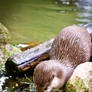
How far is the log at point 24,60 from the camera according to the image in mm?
4359

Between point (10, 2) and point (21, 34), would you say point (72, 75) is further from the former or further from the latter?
point (10, 2)

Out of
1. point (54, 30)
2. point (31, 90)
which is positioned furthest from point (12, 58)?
point (54, 30)

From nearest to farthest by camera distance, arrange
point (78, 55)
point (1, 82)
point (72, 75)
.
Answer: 1. point (72, 75)
2. point (78, 55)
3. point (1, 82)

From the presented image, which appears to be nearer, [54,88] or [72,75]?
[54,88]

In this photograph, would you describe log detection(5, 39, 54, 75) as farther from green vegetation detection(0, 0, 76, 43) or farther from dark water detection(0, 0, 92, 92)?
green vegetation detection(0, 0, 76, 43)

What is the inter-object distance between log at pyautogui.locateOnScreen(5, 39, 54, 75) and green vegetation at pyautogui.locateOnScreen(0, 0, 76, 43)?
263 cm

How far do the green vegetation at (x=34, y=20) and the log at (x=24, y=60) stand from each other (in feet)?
8.62

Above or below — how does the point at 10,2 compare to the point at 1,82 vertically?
above

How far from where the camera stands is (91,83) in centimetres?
337

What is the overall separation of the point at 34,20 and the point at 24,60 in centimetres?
595

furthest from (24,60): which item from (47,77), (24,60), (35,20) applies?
(35,20)

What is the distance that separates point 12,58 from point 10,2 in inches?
408

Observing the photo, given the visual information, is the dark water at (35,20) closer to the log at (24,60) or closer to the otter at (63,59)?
the log at (24,60)

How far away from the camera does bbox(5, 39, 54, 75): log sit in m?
4.36
